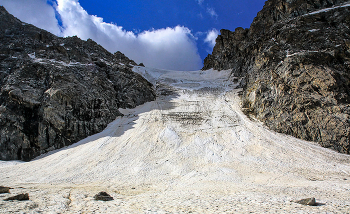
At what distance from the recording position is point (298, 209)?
691cm

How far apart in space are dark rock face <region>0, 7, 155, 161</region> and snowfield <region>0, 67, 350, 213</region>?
229cm

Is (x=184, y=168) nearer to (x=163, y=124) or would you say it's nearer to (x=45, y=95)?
(x=163, y=124)

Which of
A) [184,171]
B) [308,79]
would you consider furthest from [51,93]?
[308,79]

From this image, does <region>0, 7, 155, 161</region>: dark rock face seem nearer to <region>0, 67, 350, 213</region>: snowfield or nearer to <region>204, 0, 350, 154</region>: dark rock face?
<region>0, 67, 350, 213</region>: snowfield

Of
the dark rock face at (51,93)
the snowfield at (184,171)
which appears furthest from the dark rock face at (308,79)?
the dark rock face at (51,93)

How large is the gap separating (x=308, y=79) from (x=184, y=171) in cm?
2231

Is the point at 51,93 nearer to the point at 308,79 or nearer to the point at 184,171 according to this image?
the point at 184,171

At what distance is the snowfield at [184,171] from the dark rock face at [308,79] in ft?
7.89

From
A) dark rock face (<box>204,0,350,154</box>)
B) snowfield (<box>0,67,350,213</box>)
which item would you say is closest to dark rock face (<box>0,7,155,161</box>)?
snowfield (<box>0,67,350,213</box>)

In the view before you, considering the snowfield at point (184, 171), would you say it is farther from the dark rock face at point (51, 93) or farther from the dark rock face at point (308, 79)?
the dark rock face at point (308, 79)

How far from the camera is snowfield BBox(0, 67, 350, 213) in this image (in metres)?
7.94

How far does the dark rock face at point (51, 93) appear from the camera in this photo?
23.0 m

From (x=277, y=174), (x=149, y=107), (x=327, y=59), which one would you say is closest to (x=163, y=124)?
(x=149, y=107)

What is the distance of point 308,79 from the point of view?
25297 millimetres
